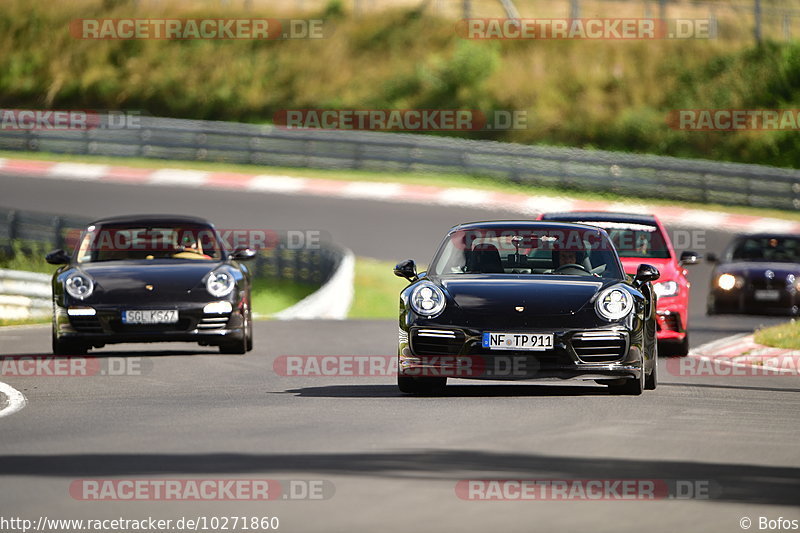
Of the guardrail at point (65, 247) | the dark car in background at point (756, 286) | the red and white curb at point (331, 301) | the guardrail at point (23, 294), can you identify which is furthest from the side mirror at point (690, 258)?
the guardrail at point (23, 294)

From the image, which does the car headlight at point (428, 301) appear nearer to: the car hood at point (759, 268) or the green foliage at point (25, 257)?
the car hood at point (759, 268)

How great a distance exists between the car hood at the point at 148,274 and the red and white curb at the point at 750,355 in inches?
204

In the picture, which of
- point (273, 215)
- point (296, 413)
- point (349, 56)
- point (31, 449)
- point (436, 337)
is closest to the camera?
point (31, 449)

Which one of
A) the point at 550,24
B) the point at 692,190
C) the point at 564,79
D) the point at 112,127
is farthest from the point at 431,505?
the point at 550,24

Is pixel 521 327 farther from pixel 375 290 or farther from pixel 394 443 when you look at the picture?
pixel 375 290

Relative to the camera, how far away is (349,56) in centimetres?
4919

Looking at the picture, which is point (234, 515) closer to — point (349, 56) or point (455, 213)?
point (455, 213)

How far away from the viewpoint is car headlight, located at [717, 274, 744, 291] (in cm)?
2266

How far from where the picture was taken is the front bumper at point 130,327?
1474 cm

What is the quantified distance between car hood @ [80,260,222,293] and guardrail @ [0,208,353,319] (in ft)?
21.8

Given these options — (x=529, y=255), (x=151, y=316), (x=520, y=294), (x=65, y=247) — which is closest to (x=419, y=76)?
(x=65, y=247)

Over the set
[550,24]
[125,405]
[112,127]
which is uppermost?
[550,24]

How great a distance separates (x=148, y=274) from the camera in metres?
15.0

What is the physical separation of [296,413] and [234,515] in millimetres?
3864
